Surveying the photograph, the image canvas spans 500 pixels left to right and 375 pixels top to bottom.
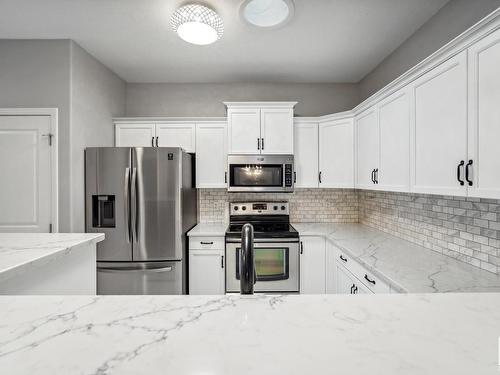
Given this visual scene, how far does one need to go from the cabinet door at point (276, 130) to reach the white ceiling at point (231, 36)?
1.61 feet

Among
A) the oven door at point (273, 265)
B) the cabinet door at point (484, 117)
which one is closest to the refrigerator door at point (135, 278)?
the oven door at point (273, 265)

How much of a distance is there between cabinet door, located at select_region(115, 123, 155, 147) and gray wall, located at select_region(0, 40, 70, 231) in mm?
702

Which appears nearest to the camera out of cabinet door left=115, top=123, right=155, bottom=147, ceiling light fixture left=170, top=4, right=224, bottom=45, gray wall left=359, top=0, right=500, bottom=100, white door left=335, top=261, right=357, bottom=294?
gray wall left=359, top=0, right=500, bottom=100

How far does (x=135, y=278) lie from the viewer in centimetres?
253

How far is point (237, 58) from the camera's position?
2.70m

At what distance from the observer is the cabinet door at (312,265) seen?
2725mm

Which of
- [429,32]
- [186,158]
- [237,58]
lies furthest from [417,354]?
[237,58]

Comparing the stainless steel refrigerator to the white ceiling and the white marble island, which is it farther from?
the white ceiling

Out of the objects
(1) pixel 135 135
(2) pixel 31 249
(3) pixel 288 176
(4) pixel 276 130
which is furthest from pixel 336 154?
(2) pixel 31 249

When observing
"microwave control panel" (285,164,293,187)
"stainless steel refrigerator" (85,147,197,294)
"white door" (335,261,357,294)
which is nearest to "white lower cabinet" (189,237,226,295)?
"stainless steel refrigerator" (85,147,197,294)

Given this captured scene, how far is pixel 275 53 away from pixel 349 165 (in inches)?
55.2

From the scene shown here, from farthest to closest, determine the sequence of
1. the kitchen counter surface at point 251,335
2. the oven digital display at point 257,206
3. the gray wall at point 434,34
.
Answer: the oven digital display at point 257,206, the gray wall at point 434,34, the kitchen counter surface at point 251,335

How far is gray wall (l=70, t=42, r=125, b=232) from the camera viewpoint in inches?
95.2

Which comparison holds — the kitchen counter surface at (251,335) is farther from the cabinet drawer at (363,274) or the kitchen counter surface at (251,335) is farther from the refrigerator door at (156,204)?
the refrigerator door at (156,204)
